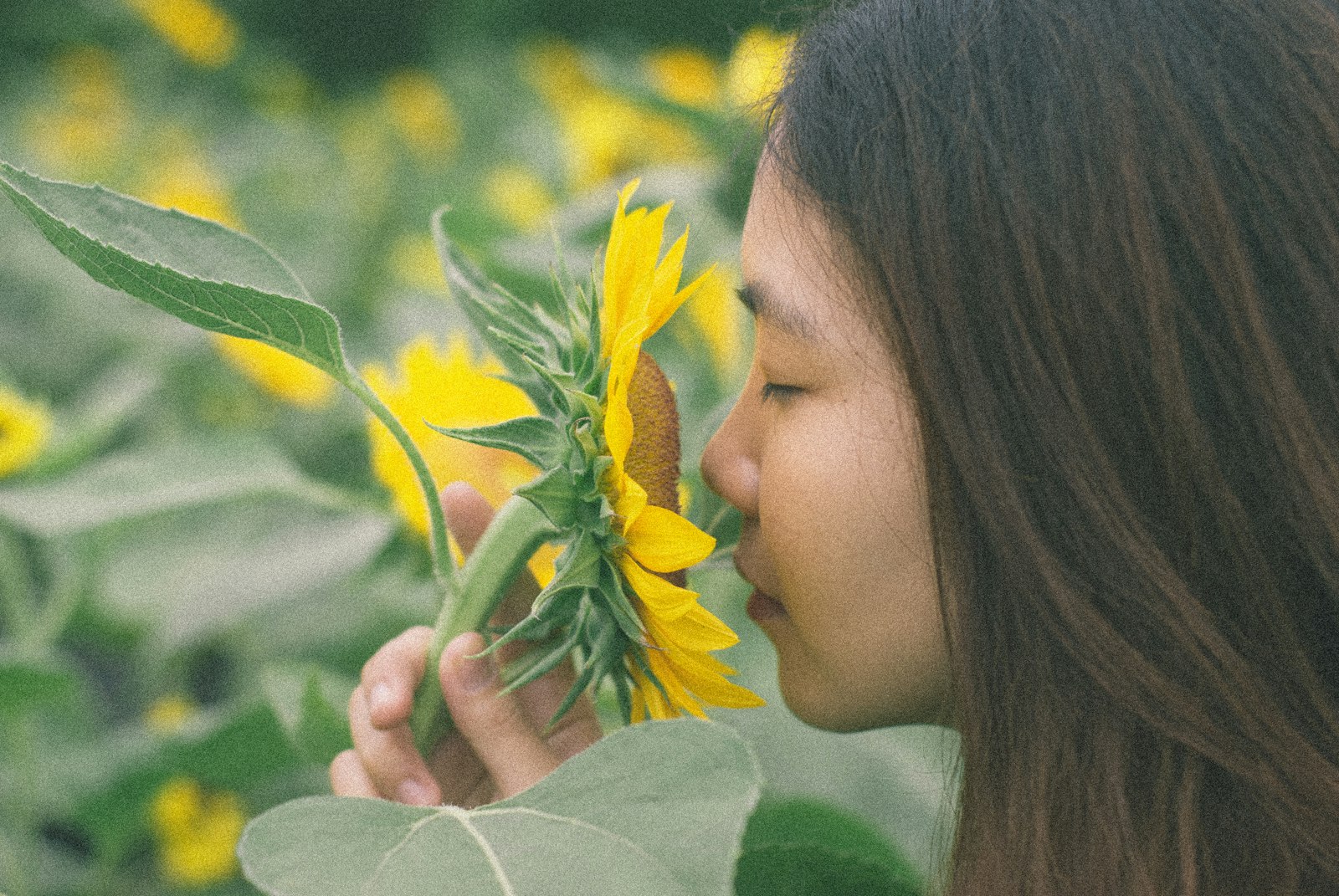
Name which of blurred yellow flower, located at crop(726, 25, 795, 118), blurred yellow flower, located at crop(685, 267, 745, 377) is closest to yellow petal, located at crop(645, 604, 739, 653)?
blurred yellow flower, located at crop(726, 25, 795, 118)

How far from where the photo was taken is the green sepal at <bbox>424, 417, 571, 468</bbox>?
0.54 metres

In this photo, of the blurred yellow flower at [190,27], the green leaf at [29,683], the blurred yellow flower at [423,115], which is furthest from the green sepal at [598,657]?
the blurred yellow flower at [190,27]

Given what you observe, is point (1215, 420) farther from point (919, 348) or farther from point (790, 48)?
point (790, 48)

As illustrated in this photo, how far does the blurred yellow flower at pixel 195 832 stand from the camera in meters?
1.03

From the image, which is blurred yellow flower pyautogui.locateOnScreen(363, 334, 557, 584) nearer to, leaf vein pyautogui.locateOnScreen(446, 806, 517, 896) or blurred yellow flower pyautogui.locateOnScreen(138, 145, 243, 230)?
leaf vein pyautogui.locateOnScreen(446, 806, 517, 896)

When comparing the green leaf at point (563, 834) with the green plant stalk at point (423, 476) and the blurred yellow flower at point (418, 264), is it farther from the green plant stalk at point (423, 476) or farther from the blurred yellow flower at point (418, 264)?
the blurred yellow flower at point (418, 264)

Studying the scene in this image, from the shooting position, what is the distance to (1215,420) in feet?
1.90

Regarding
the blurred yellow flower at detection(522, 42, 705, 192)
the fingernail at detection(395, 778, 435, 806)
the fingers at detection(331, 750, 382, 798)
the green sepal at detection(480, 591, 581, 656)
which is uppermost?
the blurred yellow flower at detection(522, 42, 705, 192)

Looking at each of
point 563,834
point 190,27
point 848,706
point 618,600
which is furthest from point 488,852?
point 190,27

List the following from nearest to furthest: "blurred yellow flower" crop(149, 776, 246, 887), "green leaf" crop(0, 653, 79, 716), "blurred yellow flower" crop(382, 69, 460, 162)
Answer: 1. "green leaf" crop(0, 653, 79, 716)
2. "blurred yellow flower" crop(149, 776, 246, 887)
3. "blurred yellow flower" crop(382, 69, 460, 162)

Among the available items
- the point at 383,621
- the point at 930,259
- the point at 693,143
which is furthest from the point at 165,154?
the point at 930,259

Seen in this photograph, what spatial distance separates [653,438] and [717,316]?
0.57 m

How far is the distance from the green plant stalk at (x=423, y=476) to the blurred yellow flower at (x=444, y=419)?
0.64 feet

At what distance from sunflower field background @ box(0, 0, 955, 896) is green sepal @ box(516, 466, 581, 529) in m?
0.17
